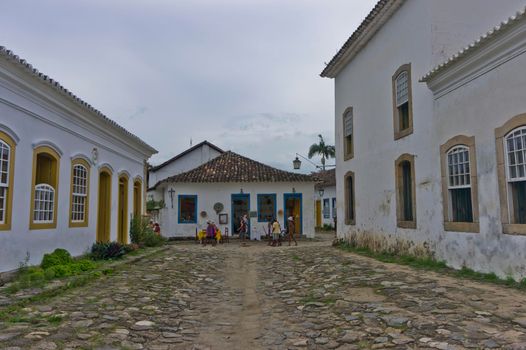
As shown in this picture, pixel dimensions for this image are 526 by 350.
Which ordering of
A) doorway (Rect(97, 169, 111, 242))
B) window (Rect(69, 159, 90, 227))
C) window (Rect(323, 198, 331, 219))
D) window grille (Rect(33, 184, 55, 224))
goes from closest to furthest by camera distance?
window grille (Rect(33, 184, 55, 224)), window (Rect(69, 159, 90, 227)), doorway (Rect(97, 169, 111, 242)), window (Rect(323, 198, 331, 219))

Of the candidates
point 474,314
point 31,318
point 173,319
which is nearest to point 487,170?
point 474,314

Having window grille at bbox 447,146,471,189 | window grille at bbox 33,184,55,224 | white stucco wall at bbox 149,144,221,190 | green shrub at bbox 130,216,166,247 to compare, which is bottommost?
green shrub at bbox 130,216,166,247

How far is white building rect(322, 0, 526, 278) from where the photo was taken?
7.73 metres

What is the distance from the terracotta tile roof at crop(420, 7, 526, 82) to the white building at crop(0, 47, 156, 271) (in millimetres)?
8052

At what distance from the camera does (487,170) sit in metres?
8.17

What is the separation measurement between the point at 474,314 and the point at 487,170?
3.43 metres

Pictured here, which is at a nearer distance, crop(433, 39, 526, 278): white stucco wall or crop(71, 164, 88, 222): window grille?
crop(433, 39, 526, 278): white stucco wall

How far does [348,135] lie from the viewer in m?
16.2

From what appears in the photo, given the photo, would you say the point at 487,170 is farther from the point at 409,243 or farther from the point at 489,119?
the point at 409,243

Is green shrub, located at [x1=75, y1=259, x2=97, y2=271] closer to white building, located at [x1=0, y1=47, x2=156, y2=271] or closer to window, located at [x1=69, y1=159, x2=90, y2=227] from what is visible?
white building, located at [x1=0, y1=47, x2=156, y2=271]

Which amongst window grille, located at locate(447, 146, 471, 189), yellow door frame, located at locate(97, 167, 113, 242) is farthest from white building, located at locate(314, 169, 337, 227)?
window grille, located at locate(447, 146, 471, 189)

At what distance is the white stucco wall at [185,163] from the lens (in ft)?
113

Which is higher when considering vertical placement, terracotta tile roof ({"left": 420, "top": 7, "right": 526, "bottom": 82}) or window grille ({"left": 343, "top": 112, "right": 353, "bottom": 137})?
window grille ({"left": 343, "top": 112, "right": 353, "bottom": 137})

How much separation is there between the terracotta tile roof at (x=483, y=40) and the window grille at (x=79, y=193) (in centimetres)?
879
